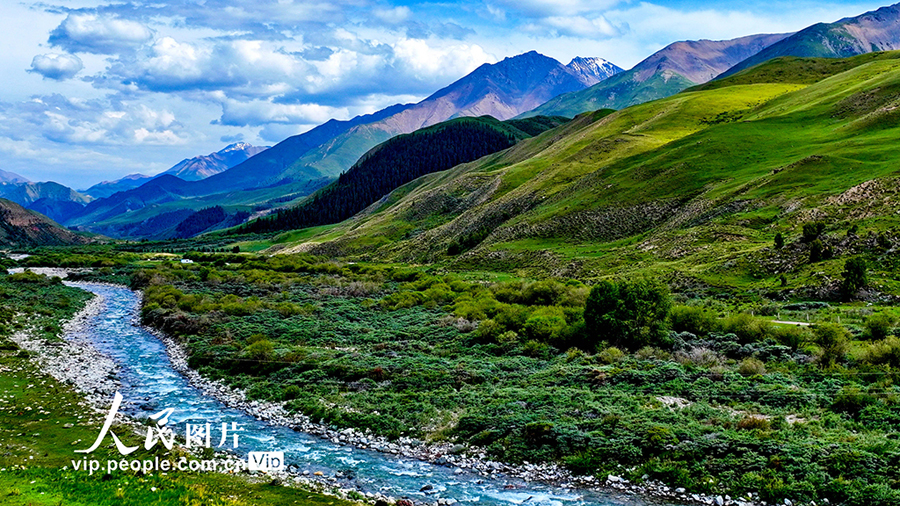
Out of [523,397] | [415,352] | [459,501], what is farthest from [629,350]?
[459,501]

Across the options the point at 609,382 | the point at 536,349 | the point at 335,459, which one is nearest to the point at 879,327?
the point at 609,382

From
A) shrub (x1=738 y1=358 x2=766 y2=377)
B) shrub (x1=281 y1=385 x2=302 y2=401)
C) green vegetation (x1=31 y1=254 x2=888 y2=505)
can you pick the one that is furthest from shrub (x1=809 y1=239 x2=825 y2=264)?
shrub (x1=281 y1=385 x2=302 y2=401)

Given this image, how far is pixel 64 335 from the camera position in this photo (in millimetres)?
56781

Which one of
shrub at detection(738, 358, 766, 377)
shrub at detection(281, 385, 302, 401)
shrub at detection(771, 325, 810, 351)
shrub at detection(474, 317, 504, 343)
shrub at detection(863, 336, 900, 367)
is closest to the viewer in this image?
shrub at detection(863, 336, 900, 367)

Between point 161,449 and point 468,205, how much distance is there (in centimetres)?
14720

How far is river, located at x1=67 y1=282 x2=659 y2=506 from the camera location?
24484mm

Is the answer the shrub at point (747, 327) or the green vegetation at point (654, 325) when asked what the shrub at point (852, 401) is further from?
the shrub at point (747, 327)

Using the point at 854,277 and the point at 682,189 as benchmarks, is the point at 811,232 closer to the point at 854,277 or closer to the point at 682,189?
the point at 854,277

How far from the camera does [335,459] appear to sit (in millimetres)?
28656

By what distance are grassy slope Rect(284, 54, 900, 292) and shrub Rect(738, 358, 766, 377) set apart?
2625 centimetres

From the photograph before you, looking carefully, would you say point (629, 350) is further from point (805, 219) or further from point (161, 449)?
point (805, 219)

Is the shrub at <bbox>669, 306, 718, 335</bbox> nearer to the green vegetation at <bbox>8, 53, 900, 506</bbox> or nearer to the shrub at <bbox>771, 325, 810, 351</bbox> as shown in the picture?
the green vegetation at <bbox>8, 53, 900, 506</bbox>

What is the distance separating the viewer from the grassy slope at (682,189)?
7556cm

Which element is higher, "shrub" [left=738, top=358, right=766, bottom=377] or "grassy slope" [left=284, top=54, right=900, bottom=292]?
"grassy slope" [left=284, top=54, right=900, bottom=292]
